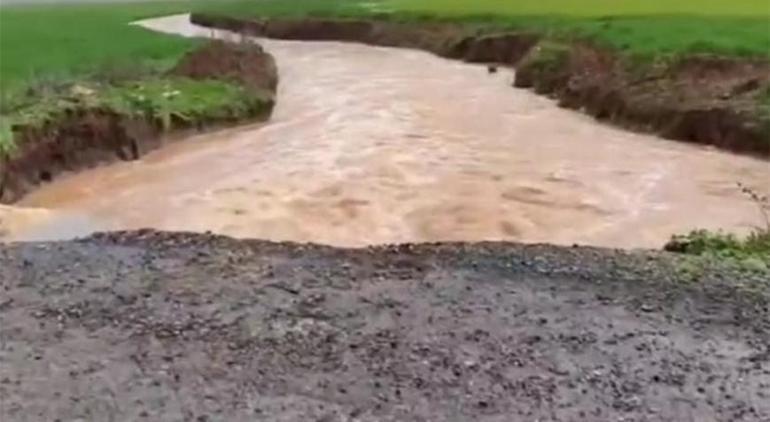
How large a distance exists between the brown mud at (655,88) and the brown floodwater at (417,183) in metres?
0.35

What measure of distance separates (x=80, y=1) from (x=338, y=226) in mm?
63900

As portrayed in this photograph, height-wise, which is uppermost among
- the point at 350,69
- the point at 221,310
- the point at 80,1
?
the point at 221,310

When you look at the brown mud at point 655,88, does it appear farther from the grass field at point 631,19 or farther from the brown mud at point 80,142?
the brown mud at point 80,142

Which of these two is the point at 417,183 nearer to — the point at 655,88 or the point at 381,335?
the point at 655,88

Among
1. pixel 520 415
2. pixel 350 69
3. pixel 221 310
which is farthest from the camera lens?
pixel 350 69

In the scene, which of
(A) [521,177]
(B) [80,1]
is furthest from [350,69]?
(B) [80,1]

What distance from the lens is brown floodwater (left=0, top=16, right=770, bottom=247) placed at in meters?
11.9

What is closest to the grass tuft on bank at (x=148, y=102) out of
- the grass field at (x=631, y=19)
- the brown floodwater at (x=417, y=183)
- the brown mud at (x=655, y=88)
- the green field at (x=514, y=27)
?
the brown floodwater at (x=417, y=183)

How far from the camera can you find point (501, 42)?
26.8 metres

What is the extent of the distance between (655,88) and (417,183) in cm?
541

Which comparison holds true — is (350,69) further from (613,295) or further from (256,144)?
(613,295)

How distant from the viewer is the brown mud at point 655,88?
16.0 m

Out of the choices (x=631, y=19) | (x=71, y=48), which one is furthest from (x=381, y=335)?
(x=71, y=48)

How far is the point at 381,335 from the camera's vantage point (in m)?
6.32
